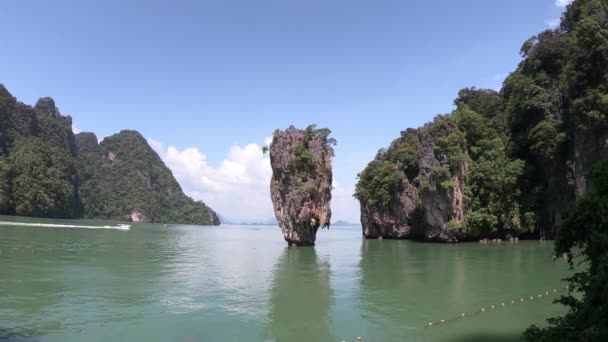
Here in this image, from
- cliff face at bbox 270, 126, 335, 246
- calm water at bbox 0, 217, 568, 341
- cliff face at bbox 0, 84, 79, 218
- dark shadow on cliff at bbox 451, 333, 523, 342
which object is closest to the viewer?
dark shadow on cliff at bbox 451, 333, 523, 342

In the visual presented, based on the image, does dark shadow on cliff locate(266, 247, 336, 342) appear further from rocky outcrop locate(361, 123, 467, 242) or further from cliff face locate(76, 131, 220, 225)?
cliff face locate(76, 131, 220, 225)

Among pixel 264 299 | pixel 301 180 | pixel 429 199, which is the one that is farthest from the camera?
pixel 429 199

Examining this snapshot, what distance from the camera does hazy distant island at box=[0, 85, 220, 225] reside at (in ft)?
298

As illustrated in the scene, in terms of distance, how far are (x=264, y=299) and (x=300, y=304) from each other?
4.97ft

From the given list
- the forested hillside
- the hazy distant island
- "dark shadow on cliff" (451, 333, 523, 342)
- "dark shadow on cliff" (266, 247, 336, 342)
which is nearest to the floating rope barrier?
"dark shadow on cliff" (451, 333, 523, 342)

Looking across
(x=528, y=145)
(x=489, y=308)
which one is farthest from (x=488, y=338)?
(x=528, y=145)

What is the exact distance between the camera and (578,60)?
33719 millimetres

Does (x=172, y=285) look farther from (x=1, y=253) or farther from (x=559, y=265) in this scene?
(x=559, y=265)

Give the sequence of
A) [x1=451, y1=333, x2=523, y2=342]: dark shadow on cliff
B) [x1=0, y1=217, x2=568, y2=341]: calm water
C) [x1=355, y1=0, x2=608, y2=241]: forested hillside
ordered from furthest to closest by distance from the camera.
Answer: [x1=355, y1=0, x2=608, y2=241]: forested hillside, [x1=0, y1=217, x2=568, y2=341]: calm water, [x1=451, y1=333, x2=523, y2=342]: dark shadow on cliff

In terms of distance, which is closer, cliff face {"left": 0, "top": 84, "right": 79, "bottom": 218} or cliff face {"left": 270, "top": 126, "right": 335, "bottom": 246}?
cliff face {"left": 270, "top": 126, "right": 335, "bottom": 246}

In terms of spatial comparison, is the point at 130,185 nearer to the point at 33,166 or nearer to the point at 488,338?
the point at 33,166

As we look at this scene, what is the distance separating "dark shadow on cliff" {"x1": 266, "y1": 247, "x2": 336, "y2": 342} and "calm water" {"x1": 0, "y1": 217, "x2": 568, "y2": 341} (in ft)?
0.11

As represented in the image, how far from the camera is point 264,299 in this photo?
49.0 feet

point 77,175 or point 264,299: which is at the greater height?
point 77,175
